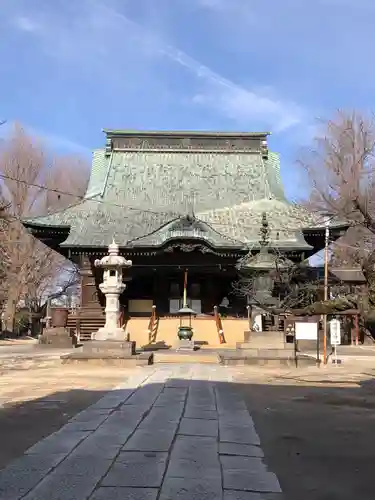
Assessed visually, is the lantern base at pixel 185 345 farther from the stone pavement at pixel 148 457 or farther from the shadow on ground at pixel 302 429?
the stone pavement at pixel 148 457

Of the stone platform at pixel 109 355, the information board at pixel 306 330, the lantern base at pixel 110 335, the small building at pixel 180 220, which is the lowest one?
the stone platform at pixel 109 355

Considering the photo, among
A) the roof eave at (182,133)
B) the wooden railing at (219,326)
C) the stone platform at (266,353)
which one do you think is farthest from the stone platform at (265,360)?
the roof eave at (182,133)

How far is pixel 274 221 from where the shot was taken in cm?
2978

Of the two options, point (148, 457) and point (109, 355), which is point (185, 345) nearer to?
point (109, 355)

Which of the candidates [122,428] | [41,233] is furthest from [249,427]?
[41,233]

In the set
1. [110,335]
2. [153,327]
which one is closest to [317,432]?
[110,335]

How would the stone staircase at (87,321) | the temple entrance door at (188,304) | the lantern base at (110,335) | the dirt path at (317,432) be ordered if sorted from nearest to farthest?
the dirt path at (317,432) < the lantern base at (110,335) < the stone staircase at (87,321) < the temple entrance door at (188,304)

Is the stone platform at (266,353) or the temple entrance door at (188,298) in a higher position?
the temple entrance door at (188,298)

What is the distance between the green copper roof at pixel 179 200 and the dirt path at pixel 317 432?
642 inches

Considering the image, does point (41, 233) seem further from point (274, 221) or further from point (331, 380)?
point (331, 380)

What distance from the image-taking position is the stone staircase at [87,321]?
28312mm

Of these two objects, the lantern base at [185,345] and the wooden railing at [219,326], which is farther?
the wooden railing at [219,326]

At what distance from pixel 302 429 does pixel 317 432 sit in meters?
0.24

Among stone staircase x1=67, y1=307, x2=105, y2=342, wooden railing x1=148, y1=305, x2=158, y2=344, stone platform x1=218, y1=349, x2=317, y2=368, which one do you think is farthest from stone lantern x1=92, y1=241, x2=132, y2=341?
stone staircase x1=67, y1=307, x2=105, y2=342
